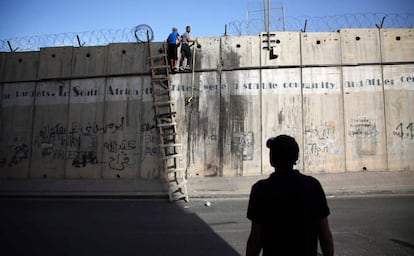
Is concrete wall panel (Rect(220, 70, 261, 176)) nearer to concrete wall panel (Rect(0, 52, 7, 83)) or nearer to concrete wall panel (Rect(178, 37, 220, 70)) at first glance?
concrete wall panel (Rect(178, 37, 220, 70))

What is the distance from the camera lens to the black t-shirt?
1.92 metres

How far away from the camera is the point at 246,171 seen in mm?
10500

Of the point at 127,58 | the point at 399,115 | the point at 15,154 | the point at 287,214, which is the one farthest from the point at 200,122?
the point at 287,214

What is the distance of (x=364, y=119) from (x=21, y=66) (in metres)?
14.1

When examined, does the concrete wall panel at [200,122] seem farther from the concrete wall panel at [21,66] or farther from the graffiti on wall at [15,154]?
the graffiti on wall at [15,154]

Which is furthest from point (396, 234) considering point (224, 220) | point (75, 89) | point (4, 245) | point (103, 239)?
point (75, 89)

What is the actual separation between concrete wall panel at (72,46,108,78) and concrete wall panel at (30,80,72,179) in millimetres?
734

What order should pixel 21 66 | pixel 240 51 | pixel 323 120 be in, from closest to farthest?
pixel 323 120
pixel 240 51
pixel 21 66

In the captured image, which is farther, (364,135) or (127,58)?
(127,58)

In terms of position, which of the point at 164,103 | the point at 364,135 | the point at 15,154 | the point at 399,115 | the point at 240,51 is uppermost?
the point at 240,51

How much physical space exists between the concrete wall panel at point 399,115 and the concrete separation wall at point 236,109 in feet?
0.12

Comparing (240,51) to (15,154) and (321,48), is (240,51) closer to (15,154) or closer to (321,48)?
(321,48)

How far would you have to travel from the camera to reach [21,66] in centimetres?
1234

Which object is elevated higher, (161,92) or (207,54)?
(207,54)
